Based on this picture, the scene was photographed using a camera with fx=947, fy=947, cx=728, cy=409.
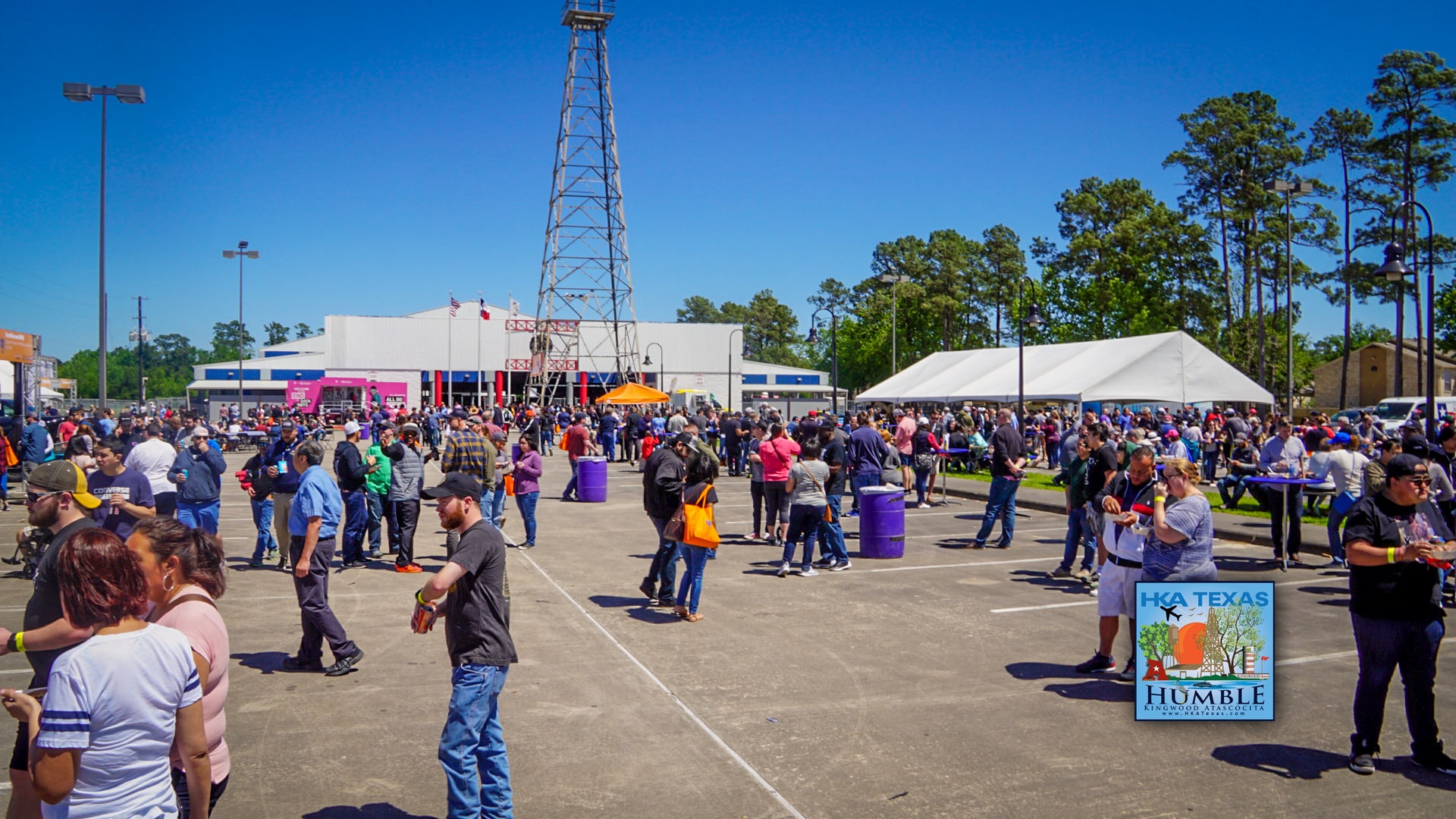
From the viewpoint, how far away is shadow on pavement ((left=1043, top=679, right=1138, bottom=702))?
22.4ft

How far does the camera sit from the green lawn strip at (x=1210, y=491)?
16.4 meters

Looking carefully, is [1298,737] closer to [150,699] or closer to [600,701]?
[600,701]

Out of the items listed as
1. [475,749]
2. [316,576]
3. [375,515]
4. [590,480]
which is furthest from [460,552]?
[590,480]

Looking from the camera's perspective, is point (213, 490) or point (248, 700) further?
point (213, 490)

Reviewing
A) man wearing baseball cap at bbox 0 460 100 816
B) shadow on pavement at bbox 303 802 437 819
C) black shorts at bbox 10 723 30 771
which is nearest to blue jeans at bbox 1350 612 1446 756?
shadow on pavement at bbox 303 802 437 819

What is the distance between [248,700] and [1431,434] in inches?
818

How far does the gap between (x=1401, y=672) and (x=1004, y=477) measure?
770 centimetres

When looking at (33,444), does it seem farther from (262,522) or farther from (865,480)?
(865,480)

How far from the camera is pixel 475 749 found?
14.6 ft

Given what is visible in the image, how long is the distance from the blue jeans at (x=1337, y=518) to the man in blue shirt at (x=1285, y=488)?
36 cm

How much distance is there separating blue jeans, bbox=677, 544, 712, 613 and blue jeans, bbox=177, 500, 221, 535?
5.60 m

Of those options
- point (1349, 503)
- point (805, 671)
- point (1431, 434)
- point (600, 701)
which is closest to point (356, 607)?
point (600, 701)

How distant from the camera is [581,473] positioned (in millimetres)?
19469

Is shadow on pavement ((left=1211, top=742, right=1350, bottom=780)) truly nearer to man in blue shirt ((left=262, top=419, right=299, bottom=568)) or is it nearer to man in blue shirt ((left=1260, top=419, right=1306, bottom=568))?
man in blue shirt ((left=1260, top=419, right=1306, bottom=568))
